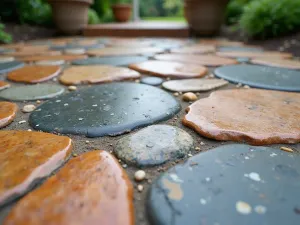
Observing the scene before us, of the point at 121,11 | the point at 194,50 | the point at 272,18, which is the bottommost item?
the point at 194,50

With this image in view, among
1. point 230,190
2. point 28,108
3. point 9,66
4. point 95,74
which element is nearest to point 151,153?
point 230,190

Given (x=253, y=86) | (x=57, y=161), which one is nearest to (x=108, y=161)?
(x=57, y=161)

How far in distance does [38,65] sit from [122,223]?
1358mm

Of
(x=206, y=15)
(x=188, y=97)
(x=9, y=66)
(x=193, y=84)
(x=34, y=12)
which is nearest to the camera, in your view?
(x=188, y=97)

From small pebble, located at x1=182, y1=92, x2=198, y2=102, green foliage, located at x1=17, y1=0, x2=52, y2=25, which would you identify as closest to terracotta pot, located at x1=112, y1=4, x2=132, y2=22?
green foliage, located at x1=17, y1=0, x2=52, y2=25

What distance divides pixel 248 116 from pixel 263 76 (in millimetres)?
548

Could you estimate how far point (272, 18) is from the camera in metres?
2.55

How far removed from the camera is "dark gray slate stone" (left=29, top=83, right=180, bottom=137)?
667mm

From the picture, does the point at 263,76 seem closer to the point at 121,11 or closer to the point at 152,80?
the point at 152,80

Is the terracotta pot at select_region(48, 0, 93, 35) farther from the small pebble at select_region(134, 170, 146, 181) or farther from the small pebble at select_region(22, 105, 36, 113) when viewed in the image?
the small pebble at select_region(134, 170, 146, 181)

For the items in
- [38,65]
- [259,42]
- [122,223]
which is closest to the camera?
[122,223]

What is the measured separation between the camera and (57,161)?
515mm

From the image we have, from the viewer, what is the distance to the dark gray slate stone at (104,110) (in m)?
0.67

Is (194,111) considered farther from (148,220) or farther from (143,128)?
(148,220)
